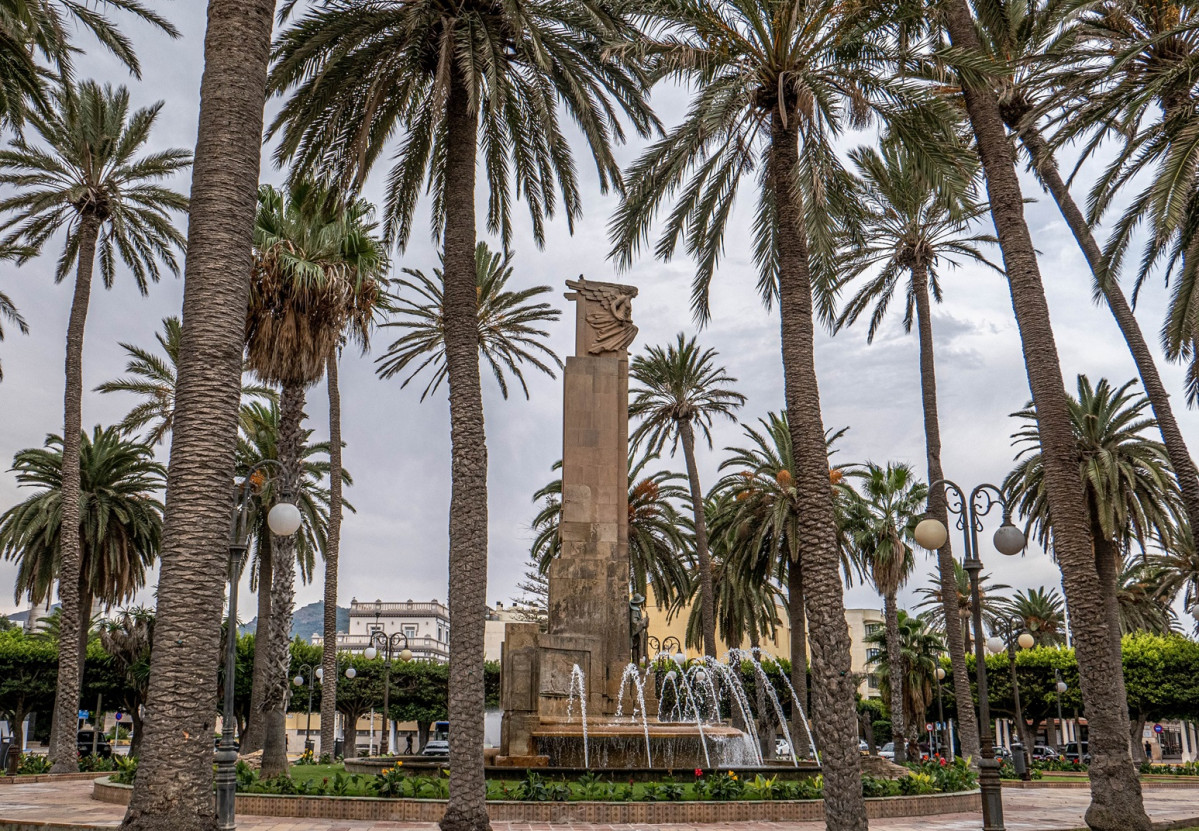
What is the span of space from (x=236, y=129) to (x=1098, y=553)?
2423 centimetres

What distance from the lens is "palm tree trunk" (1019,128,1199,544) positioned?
1719cm

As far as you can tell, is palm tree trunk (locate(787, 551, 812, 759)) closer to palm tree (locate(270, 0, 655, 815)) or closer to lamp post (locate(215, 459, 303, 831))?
palm tree (locate(270, 0, 655, 815))

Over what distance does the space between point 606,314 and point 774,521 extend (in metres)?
11.1

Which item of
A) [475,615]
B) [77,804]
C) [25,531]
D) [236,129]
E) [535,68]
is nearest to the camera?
[236,129]

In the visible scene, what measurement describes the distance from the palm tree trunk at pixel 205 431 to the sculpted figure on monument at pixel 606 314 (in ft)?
41.1

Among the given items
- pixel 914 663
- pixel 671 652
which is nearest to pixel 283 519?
pixel 671 652

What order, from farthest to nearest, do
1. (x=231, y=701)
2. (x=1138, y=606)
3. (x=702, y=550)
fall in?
(x=1138, y=606) < (x=702, y=550) < (x=231, y=701)

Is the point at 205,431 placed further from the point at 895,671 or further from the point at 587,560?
the point at 895,671

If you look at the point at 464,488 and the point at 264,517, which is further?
the point at 264,517

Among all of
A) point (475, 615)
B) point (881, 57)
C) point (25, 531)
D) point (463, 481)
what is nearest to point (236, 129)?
point (463, 481)

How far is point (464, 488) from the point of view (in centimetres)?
1299

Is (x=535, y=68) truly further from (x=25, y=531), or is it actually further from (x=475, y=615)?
(x=25, y=531)

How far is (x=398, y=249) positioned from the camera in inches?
682

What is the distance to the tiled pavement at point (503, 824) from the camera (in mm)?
13070
